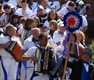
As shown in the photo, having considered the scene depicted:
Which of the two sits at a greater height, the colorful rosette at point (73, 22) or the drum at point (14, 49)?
the colorful rosette at point (73, 22)

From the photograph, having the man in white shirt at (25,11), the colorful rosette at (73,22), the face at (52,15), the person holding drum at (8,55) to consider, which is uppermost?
the man in white shirt at (25,11)

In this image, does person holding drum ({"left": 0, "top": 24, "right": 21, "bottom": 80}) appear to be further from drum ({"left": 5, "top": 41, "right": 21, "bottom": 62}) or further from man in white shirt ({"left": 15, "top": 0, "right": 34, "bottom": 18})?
man in white shirt ({"left": 15, "top": 0, "right": 34, "bottom": 18})

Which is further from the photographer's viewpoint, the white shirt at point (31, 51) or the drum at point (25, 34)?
the drum at point (25, 34)

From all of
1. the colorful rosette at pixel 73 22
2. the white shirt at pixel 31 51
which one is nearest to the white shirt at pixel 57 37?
the colorful rosette at pixel 73 22

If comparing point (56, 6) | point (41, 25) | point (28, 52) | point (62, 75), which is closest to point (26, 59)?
point (28, 52)

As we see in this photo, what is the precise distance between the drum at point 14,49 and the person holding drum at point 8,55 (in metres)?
0.03

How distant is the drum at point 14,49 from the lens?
965cm

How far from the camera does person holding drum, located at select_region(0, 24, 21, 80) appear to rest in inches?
379

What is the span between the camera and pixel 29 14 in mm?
12555

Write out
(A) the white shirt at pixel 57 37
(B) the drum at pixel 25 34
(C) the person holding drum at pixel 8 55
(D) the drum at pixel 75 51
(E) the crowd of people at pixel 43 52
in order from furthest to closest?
(A) the white shirt at pixel 57 37
(B) the drum at pixel 25 34
(C) the person holding drum at pixel 8 55
(D) the drum at pixel 75 51
(E) the crowd of people at pixel 43 52

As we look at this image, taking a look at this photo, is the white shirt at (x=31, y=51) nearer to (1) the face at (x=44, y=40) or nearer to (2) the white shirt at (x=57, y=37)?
(1) the face at (x=44, y=40)

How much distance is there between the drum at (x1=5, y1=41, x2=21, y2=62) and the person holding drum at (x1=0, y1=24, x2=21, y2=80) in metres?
0.03

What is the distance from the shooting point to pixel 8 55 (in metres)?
9.77

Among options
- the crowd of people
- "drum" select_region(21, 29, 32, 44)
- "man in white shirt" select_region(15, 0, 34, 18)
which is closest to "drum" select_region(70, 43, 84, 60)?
the crowd of people
